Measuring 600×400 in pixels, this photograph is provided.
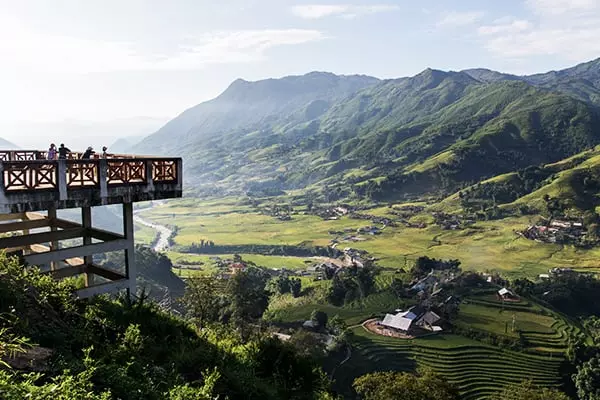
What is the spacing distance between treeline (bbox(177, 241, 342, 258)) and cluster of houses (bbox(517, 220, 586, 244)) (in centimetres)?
4806

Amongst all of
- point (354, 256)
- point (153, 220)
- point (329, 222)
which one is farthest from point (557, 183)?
point (153, 220)

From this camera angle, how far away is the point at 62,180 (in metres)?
11.1

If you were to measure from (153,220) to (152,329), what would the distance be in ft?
646

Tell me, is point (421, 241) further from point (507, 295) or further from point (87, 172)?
point (87, 172)

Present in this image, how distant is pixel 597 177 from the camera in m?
148

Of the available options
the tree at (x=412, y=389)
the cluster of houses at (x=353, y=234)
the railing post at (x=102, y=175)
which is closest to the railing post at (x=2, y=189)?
the railing post at (x=102, y=175)

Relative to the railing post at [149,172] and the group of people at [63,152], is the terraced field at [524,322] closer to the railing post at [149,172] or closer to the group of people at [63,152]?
the railing post at [149,172]

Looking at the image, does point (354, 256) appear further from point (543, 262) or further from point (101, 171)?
point (101, 171)

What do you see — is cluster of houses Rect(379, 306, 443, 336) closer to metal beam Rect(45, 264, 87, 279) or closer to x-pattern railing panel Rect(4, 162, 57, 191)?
metal beam Rect(45, 264, 87, 279)

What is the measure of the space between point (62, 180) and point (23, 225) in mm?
4614

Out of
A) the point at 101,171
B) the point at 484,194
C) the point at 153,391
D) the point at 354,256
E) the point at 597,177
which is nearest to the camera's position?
the point at 153,391

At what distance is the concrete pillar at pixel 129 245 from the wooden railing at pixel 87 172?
836mm

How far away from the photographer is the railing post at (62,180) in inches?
433

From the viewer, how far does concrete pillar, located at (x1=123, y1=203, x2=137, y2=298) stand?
12891 mm
